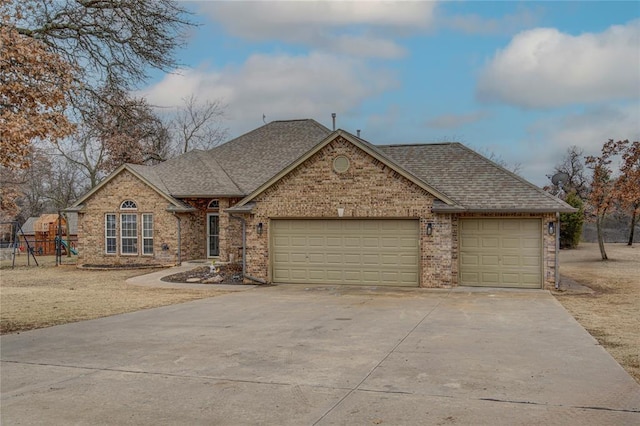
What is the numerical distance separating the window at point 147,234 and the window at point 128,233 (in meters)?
0.37

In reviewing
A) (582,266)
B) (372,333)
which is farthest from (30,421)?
(582,266)

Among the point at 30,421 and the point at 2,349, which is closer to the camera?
the point at 30,421

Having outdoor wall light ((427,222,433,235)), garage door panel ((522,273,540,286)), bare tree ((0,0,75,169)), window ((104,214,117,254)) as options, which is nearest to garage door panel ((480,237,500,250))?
garage door panel ((522,273,540,286))

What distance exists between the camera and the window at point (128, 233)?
25.9 meters

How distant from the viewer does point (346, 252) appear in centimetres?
1855

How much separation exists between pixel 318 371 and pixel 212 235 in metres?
19.5

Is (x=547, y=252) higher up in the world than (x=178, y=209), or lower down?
lower down

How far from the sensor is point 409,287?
701 inches

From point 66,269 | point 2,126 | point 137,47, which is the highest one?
point 137,47

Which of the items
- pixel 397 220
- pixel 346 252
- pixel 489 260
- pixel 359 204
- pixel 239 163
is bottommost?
pixel 489 260

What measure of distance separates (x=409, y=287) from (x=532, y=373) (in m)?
10.4

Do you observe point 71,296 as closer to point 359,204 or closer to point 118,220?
point 359,204

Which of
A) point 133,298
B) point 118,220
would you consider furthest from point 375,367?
point 118,220

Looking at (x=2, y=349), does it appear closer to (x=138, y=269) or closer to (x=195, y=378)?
(x=195, y=378)
